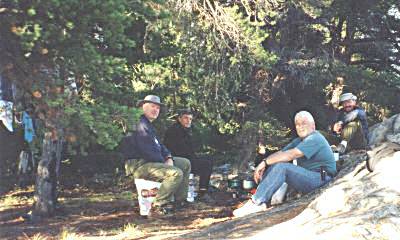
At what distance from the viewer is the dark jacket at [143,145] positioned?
6.66 metres

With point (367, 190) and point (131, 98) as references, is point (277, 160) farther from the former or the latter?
point (131, 98)

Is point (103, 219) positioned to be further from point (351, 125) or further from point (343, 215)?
point (351, 125)

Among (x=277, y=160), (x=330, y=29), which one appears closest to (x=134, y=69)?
(x=277, y=160)

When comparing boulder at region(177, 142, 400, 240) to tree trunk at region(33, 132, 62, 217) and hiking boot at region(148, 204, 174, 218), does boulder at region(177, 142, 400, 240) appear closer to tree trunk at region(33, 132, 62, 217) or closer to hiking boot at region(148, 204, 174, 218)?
hiking boot at region(148, 204, 174, 218)

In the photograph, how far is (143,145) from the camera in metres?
6.67

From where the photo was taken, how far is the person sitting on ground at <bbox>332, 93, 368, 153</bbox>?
927 centimetres

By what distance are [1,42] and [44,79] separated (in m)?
0.46

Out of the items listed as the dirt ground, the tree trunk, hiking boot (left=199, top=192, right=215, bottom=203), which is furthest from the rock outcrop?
the tree trunk

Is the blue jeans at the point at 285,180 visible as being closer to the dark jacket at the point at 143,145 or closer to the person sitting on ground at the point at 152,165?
the person sitting on ground at the point at 152,165

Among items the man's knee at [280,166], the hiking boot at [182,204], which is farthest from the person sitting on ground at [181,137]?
the man's knee at [280,166]

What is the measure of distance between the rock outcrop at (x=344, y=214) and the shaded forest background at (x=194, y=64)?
1.59 meters

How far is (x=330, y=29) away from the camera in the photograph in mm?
13852

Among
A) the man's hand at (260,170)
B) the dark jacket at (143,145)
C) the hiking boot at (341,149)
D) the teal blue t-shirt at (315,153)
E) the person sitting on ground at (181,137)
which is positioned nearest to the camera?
the teal blue t-shirt at (315,153)

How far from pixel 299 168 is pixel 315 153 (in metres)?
0.35
